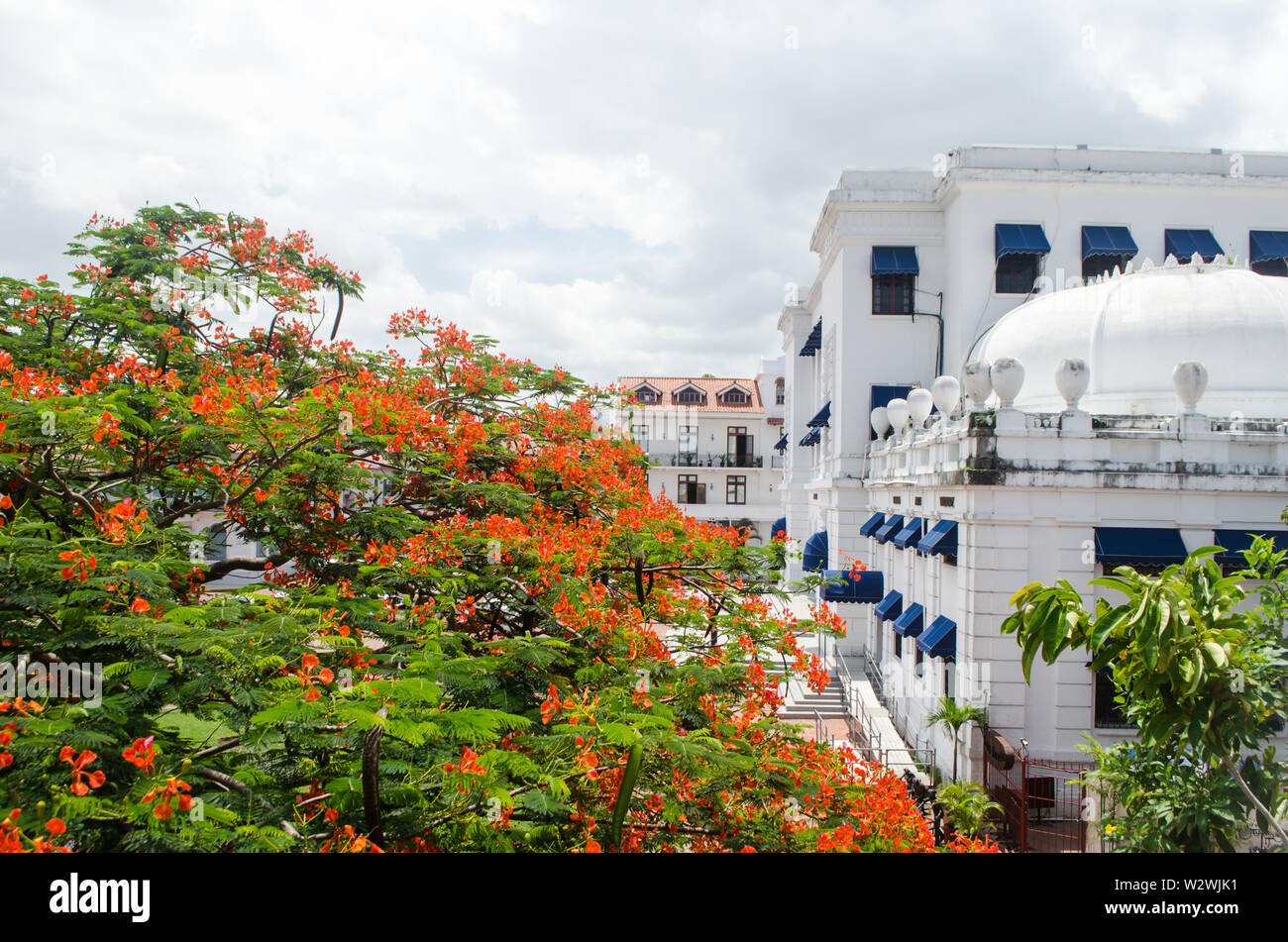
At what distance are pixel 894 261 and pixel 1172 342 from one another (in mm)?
9447

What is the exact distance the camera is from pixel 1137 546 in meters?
12.5

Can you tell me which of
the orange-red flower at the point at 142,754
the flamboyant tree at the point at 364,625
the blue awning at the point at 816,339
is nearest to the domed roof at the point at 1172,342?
the flamboyant tree at the point at 364,625

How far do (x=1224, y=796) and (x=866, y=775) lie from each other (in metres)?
3.60

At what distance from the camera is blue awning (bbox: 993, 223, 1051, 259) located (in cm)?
2081

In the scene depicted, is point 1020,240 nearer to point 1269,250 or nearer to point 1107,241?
point 1107,241

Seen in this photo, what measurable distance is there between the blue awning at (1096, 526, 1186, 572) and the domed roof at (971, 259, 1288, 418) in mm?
2991

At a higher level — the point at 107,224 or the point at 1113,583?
the point at 107,224

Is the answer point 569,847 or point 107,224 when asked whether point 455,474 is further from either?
point 107,224

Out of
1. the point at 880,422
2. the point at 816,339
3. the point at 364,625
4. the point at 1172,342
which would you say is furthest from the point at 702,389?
the point at 364,625

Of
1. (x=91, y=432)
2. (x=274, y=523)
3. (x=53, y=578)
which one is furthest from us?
(x=274, y=523)

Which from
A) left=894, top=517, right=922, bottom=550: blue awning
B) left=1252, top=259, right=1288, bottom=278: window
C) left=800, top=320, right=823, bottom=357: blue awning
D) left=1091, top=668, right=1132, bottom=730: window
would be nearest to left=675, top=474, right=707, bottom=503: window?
left=800, top=320, right=823, bottom=357: blue awning

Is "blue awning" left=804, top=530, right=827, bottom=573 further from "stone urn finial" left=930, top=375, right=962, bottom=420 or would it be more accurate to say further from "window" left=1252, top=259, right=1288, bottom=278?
"window" left=1252, top=259, right=1288, bottom=278

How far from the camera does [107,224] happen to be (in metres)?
11.7
